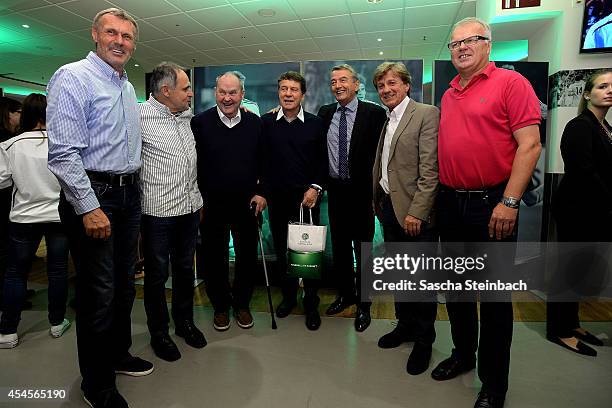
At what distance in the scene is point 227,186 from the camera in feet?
8.14

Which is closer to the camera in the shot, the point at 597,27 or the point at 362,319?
the point at 362,319

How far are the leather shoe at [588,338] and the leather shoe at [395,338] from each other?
1122mm

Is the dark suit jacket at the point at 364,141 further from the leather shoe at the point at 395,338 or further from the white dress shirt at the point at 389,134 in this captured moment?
the leather shoe at the point at 395,338

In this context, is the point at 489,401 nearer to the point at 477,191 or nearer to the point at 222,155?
the point at 477,191

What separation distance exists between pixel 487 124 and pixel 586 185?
1.09 meters

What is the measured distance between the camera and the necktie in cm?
266

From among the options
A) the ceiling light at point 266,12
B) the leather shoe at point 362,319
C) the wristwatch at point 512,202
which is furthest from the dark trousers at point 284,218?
the ceiling light at point 266,12

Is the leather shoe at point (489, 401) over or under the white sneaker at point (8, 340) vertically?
under

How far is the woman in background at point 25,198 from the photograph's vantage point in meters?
2.37

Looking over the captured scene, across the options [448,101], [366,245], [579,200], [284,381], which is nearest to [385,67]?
[448,101]

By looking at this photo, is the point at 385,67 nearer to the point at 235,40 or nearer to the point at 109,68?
the point at 109,68

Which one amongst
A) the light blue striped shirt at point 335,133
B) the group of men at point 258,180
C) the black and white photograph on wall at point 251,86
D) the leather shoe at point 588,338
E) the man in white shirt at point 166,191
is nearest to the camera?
the group of men at point 258,180

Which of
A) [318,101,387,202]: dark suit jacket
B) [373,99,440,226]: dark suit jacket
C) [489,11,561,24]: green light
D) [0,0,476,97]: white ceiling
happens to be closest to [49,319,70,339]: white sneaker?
[318,101,387,202]: dark suit jacket

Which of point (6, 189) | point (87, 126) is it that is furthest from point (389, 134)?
point (6, 189)
